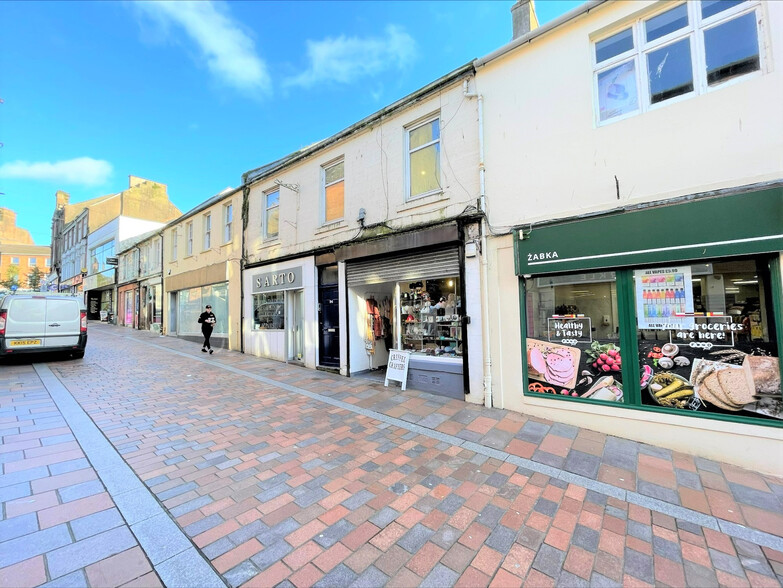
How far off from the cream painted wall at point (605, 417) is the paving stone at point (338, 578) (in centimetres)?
382

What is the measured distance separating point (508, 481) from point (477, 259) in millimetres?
3449

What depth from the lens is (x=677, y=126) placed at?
416cm

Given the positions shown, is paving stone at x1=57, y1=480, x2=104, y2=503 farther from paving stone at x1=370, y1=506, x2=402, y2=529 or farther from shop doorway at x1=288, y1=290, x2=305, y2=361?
shop doorway at x1=288, y1=290, x2=305, y2=361

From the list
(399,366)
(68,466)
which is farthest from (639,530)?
(68,466)

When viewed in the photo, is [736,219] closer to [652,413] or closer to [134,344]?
[652,413]

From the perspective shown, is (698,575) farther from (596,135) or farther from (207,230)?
(207,230)

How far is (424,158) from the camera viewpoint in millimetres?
6777

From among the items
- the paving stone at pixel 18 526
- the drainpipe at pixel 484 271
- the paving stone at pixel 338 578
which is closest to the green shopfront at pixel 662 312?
the drainpipe at pixel 484 271

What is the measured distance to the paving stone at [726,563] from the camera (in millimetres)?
2287

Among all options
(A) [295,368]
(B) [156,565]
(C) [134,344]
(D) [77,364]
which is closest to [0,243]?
(C) [134,344]

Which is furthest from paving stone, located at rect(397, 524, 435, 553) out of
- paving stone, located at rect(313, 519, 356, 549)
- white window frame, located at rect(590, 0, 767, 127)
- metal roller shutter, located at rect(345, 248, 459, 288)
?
white window frame, located at rect(590, 0, 767, 127)

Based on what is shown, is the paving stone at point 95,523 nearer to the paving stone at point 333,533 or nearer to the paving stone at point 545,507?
the paving stone at point 333,533

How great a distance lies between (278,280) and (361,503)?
7.98 metres

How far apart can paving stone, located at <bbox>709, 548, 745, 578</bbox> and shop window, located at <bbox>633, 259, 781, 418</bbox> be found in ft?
6.72
